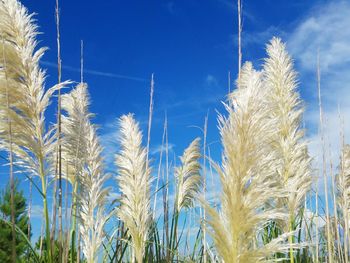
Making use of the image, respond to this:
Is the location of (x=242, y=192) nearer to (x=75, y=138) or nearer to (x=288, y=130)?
(x=75, y=138)

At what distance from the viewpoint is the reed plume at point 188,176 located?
4.70 m

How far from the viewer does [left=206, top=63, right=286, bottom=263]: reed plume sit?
5.53 feet

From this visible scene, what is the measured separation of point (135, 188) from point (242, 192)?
2.02m

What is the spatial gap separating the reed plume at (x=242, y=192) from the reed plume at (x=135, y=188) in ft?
5.92

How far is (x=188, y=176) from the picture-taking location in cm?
488

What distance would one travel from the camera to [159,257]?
4.08m

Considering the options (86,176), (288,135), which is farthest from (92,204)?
(288,135)

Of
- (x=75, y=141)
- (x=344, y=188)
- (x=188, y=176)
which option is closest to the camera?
(x=75, y=141)

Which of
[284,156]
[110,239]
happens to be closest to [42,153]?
[110,239]

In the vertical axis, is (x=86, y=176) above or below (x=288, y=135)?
below

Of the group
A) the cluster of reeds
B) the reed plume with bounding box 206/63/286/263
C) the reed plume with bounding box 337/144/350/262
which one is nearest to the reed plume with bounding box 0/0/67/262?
the cluster of reeds

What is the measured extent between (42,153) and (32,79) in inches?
19.5

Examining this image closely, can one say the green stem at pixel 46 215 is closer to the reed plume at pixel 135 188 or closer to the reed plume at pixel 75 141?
the reed plume at pixel 75 141

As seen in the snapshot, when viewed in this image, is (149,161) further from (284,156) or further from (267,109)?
(267,109)
